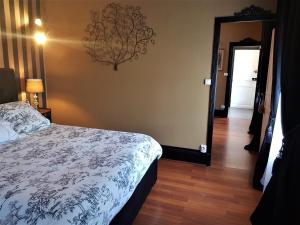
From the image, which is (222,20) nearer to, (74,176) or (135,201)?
(135,201)

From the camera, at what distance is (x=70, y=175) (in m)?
1.71

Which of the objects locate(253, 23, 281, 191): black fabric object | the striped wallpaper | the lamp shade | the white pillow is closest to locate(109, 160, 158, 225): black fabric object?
locate(253, 23, 281, 191): black fabric object

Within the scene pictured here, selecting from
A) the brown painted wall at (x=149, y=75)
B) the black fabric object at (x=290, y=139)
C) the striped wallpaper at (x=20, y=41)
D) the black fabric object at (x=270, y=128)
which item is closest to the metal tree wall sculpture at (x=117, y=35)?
the brown painted wall at (x=149, y=75)

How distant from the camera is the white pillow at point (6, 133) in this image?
2.37 metres

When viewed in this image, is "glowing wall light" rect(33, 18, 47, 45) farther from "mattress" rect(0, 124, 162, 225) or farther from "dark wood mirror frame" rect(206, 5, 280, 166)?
"dark wood mirror frame" rect(206, 5, 280, 166)

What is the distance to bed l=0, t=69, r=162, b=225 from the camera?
4.55 ft

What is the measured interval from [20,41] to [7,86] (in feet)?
2.52

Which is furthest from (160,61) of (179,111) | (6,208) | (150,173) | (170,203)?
(6,208)

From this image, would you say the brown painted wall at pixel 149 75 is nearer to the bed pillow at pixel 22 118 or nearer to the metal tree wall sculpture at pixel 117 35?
the metal tree wall sculpture at pixel 117 35

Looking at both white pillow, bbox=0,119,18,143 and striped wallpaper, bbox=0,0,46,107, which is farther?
striped wallpaper, bbox=0,0,46,107

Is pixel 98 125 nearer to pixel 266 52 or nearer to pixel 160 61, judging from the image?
pixel 160 61

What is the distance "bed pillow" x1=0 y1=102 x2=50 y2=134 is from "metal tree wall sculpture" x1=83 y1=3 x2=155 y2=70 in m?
1.40

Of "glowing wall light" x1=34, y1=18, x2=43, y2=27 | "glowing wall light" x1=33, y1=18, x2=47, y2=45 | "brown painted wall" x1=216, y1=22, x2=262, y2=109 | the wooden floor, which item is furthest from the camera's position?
"brown painted wall" x1=216, y1=22, x2=262, y2=109

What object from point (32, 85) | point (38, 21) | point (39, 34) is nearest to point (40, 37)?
point (39, 34)
